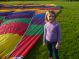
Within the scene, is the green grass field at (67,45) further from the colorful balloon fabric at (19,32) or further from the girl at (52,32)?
the girl at (52,32)

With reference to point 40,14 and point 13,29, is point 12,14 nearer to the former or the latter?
point 40,14

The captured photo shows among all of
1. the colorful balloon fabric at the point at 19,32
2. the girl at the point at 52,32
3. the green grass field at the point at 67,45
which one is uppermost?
the girl at the point at 52,32

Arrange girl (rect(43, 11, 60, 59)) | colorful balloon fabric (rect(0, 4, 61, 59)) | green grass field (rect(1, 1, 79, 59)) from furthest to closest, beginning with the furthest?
1. green grass field (rect(1, 1, 79, 59))
2. colorful balloon fabric (rect(0, 4, 61, 59))
3. girl (rect(43, 11, 60, 59))

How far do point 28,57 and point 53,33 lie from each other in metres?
1.43

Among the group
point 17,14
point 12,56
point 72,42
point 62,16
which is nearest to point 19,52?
point 12,56

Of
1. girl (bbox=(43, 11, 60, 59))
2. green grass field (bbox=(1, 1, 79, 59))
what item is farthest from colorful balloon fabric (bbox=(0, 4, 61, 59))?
girl (bbox=(43, 11, 60, 59))

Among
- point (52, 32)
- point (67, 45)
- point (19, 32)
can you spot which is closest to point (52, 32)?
point (52, 32)

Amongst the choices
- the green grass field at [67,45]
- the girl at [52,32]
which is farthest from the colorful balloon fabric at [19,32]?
the girl at [52,32]

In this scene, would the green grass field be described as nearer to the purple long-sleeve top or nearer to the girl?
the girl

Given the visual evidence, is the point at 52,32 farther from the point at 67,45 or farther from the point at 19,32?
the point at 19,32

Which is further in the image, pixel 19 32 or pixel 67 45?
pixel 19 32

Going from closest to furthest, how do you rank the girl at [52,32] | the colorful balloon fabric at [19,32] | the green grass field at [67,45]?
the girl at [52,32], the colorful balloon fabric at [19,32], the green grass field at [67,45]

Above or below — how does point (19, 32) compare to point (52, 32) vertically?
below

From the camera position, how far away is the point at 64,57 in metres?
8.33
